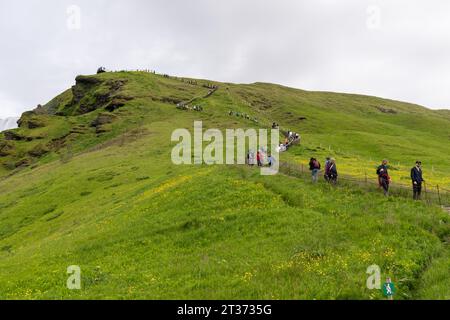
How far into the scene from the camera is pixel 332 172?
114ft

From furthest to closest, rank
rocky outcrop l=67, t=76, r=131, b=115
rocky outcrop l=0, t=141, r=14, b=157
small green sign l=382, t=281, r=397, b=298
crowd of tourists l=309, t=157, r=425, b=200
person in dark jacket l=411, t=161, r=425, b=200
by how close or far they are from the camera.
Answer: rocky outcrop l=67, t=76, r=131, b=115, rocky outcrop l=0, t=141, r=14, b=157, crowd of tourists l=309, t=157, r=425, b=200, person in dark jacket l=411, t=161, r=425, b=200, small green sign l=382, t=281, r=397, b=298

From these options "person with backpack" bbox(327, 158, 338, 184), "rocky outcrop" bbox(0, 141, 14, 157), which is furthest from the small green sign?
"rocky outcrop" bbox(0, 141, 14, 157)

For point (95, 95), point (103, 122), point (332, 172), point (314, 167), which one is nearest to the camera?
point (332, 172)

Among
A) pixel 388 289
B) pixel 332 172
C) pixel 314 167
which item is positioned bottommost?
pixel 388 289

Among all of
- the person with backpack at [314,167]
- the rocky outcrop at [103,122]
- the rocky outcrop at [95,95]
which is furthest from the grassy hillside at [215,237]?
the rocky outcrop at [95,95]

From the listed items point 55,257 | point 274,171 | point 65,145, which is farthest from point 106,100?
point 55,257

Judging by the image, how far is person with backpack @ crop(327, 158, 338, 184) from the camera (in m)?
34.5

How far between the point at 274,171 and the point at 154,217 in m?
13.8

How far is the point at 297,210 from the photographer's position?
2850 centimetres

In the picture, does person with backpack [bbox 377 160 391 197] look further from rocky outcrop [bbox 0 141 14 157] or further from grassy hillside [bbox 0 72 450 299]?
rocky outcrop [bbox 0 141 14 157]

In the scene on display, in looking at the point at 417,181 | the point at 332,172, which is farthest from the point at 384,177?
the point at 332,172

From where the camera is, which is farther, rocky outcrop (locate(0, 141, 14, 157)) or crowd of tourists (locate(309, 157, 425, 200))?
rocky outcrop (locate(0, 141, 14, 157))

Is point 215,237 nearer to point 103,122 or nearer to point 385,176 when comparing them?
point 385,176
